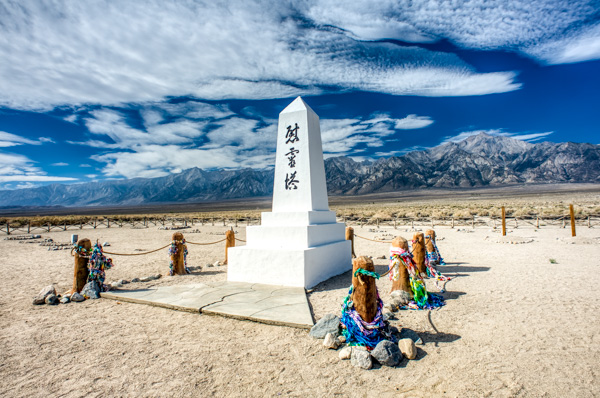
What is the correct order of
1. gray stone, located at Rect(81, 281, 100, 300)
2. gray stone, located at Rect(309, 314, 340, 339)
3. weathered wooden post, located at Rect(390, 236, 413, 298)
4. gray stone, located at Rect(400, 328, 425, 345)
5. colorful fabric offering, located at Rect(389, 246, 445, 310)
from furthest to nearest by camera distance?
1. gray stone, located at Rect(81, 281, 100, 300)
2. weathered wooden post, located at Rect(390, 236, 413, 298)
3. colorful fabric offering, located at Rect(389, 246, 445, 310)
4. gray stone, located at Rect(309, 314, 340, 339)
5. gray stone, located at Rect(400, 328, 425, 345)

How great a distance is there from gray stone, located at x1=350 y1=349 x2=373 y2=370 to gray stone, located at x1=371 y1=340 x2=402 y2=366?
0.10 metres

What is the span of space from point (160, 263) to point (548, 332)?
32.6 feet

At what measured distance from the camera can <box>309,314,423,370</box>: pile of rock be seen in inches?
130

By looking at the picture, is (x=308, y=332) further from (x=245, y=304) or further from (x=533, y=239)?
(x=533, y=239)

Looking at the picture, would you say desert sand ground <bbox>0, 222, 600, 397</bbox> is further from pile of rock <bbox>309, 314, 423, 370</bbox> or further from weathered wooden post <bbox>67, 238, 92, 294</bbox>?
weathered wooden post <bbox>67, 238, 92, 294</bbox>

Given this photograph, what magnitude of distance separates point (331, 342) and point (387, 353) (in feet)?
2.24

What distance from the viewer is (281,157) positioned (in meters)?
7.74

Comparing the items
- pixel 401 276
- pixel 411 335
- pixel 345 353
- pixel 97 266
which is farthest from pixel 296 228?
pixel 97 266

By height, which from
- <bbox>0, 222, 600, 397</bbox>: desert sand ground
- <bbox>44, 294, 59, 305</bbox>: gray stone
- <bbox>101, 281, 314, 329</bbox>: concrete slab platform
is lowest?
<bbox>0, 222, 600, 397</bbox>: desert sand ground

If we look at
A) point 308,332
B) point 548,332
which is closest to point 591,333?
point 548,332

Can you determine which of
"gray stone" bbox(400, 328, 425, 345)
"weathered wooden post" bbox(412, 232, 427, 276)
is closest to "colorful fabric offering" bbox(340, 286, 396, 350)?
"gray stone" bbox(400, 328, 425, 345)

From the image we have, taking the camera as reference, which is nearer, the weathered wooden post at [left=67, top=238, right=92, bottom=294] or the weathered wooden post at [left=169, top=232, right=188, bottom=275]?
the weathered wooden post at [left=67, top=238, right=92, bottom=294]

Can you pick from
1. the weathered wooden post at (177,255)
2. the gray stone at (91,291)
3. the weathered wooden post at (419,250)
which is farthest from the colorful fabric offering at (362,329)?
the weathered wooden post at (177,255)

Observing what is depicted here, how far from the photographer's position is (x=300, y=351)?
3.66 metres
